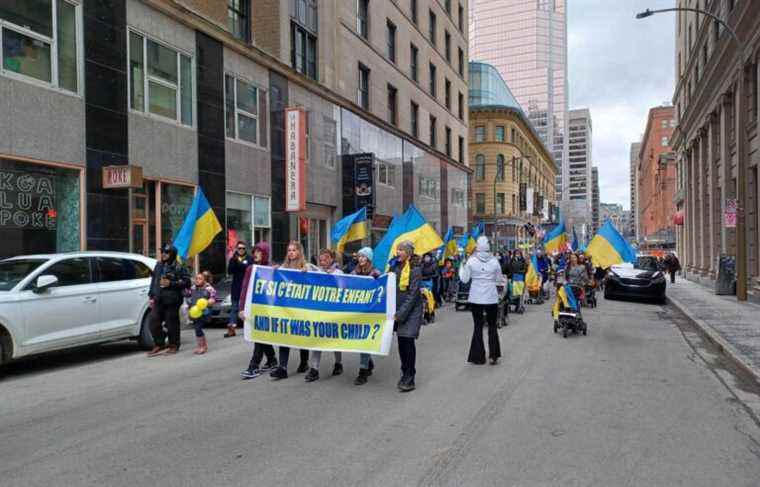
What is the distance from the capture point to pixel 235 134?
65.0 ft

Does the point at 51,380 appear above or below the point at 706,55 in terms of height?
below

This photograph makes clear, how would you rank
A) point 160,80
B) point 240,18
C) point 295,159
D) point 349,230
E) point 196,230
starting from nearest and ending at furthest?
point 196,230 → point 349,230 → point 160,80 → point 240,18 → point 295,159

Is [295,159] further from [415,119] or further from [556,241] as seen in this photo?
[415,119]

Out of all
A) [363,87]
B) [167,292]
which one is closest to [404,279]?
[167,292]

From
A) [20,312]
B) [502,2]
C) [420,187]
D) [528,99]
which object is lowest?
[20,312]

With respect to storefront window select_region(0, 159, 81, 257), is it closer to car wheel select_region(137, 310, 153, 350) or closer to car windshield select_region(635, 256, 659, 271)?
car wheel select_region(137, 310, 153, 350)

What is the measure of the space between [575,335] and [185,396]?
25.8 feet

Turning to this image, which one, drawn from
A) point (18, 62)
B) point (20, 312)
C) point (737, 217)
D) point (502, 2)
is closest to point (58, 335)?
point (20, 312)

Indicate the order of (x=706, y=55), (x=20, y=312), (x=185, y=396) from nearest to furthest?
(x=185, y=396) < (x=20, y=312) < (x=706, y=55)

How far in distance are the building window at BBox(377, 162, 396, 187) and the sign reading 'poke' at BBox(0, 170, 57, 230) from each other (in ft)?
62.1

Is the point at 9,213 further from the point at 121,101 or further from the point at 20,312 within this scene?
the point at 20,312

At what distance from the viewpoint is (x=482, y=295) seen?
8703 millimetres

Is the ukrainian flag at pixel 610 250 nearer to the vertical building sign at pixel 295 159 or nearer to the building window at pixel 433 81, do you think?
the vertical building sign at pixel 295 159

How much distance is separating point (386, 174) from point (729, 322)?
20397 millimetres
